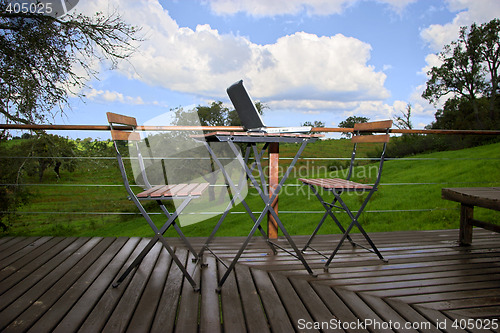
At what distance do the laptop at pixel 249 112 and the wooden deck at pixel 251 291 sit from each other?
0.87 meters

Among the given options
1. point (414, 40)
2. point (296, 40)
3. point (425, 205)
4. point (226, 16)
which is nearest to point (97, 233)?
point (226, 16)

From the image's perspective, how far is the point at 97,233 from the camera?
506 inches

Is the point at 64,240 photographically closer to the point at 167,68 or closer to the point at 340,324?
the point at 340,324

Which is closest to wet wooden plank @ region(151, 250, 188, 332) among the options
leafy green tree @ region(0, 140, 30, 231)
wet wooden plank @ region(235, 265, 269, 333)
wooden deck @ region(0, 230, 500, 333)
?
wooden deck @ region(0, 230, 500, 333)

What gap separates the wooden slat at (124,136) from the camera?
6.04ft

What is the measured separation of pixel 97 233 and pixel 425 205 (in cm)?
1148

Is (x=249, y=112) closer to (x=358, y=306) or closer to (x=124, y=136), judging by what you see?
(x=124, y=136)

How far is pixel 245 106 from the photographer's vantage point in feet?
6.52

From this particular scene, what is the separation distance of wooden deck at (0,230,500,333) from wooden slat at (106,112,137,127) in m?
0.92

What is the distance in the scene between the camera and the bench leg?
2.58 meters

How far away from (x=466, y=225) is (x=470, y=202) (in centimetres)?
45

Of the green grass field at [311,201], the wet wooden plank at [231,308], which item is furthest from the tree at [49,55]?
the wet wooden plank at [231,308]

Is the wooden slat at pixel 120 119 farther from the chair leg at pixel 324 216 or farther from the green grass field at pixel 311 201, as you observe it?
the green grass field at pixel 311 201

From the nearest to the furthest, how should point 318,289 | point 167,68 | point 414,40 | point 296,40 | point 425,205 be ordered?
point 318,289
point 425,205
point 167,68
point 296,40
point 414,40
